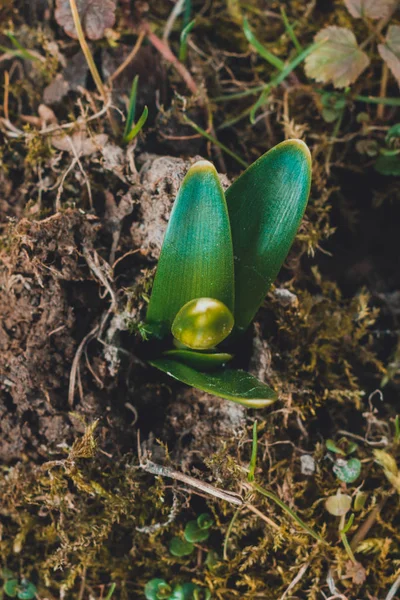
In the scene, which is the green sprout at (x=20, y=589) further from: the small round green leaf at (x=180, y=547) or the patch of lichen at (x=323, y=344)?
the patch of lichen at (x=323, y=344)

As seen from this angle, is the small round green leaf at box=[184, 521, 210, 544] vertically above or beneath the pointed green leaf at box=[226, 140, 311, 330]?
beneath

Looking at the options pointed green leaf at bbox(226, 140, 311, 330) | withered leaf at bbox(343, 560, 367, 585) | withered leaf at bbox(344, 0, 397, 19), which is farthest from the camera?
withered leaf at bbox(344, 0, 397, 19)

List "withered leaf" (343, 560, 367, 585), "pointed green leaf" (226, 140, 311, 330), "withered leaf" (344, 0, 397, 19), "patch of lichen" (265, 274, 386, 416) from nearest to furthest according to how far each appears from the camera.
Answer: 1. "pointed green leaf" (226, 140, 311, 330)
2. "withered leaf" (343, 560, 367, 585)
3. "patch of lichen" (265, 274, 386, 416)
4. "withered leaf" (344, 0, 397, 19)

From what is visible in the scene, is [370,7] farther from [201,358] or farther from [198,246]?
[201,358]

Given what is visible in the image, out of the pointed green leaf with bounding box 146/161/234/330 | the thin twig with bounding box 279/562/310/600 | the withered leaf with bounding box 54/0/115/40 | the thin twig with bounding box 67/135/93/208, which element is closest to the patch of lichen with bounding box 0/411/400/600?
the thin twig with bounding box 279/562/310/600

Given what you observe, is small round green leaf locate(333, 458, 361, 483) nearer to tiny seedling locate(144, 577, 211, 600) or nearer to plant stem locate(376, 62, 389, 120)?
tiny seedling locate(144, 577, 211, 600)

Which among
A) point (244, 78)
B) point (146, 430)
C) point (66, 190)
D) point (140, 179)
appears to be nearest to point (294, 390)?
point (146, 430)
